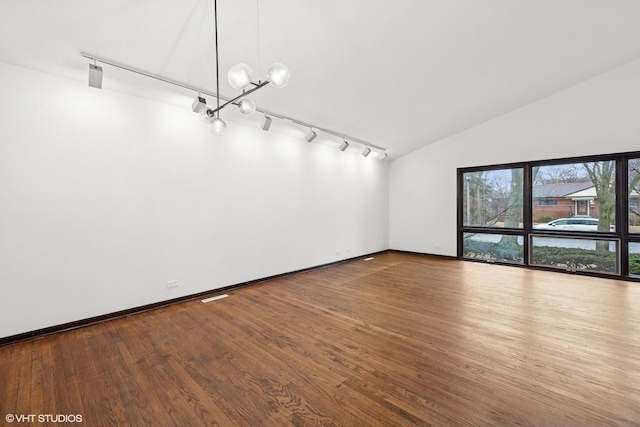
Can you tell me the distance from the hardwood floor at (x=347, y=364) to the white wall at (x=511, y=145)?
9.73 ft

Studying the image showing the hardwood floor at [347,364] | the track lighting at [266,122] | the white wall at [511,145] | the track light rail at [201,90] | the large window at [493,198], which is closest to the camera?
the hardwood floor at [347,364]

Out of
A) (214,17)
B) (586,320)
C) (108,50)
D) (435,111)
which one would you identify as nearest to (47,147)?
(108,50)

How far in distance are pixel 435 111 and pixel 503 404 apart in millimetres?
4968

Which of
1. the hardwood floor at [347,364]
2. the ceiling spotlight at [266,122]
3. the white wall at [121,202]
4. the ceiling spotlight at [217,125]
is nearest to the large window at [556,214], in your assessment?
the hardwood floor at [347,364]

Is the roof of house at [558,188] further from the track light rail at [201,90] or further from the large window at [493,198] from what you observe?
the track light rail at [201,90]

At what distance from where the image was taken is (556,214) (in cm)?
556

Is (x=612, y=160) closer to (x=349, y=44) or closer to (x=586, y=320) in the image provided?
(x=586, y=320)

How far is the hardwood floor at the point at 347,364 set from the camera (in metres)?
1.79

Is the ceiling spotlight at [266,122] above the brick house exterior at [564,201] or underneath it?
above

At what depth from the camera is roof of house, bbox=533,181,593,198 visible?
533 cm

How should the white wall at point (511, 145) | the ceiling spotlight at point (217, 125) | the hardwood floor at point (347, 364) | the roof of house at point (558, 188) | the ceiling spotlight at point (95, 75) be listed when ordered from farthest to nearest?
the roof of house at point (558, 188), the white wall at point (511, 145), the ceiling spotlight at point (217, 125), the ceiling spotlight at point (95, 75), the hardwood floor at point (347, 364)

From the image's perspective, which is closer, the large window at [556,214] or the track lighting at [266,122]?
the track lighting at [266,122]

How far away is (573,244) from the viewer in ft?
17.7

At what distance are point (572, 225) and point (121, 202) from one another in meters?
8.05
